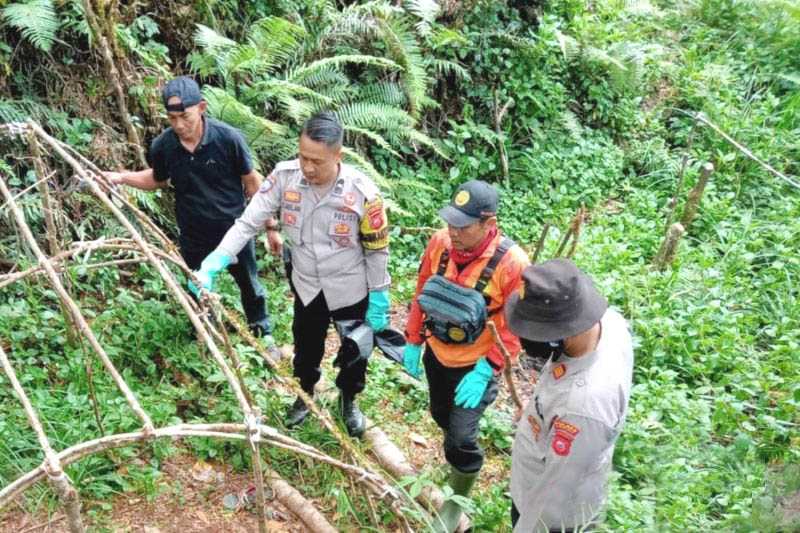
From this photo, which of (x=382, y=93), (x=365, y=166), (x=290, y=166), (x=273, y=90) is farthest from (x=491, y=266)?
(x=382, y=93)

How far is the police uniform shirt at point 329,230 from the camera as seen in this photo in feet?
10.7

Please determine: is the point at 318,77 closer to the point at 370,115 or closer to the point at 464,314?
the point at 370,115

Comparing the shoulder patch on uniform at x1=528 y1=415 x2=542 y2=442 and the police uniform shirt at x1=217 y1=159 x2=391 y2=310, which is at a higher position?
the police uniform shirt at x1=217 y1=159 x2=391 y2=310

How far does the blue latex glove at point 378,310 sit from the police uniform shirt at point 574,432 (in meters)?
1.21

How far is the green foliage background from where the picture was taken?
358cm

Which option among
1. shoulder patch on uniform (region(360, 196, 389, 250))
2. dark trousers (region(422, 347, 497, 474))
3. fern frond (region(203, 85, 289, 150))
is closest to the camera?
dark trousers (region(422, 347, 497, 474))

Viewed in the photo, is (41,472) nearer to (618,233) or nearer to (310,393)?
(310,393)

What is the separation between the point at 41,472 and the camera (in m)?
1.61

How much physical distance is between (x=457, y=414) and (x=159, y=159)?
2.28m

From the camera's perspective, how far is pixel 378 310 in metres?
3.52

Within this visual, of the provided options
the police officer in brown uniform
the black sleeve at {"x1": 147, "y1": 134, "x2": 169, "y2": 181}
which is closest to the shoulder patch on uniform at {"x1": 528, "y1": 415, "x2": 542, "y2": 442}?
the police officer in brown uniform

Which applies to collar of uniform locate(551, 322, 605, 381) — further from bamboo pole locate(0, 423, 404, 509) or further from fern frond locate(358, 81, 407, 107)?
fern frond locate(358, 81, 407, 107)

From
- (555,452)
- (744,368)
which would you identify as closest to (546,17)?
(744,368)

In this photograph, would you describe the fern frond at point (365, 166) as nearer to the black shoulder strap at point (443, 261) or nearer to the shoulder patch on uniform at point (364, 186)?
the shoulder patch on uniform at point (364, 186)
